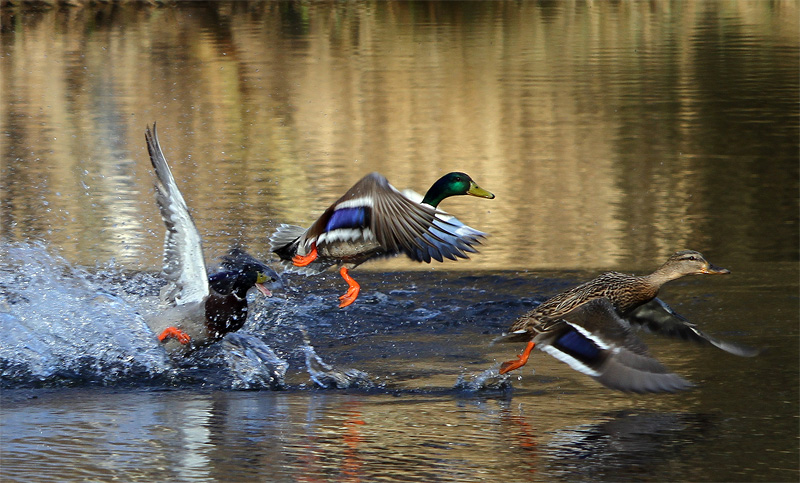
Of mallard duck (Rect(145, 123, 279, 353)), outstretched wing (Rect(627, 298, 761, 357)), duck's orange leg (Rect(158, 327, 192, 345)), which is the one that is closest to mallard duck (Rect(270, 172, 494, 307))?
mallard duck (Rect(145, 123, 279, 353))

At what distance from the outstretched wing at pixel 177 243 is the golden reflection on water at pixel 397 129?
2.24m

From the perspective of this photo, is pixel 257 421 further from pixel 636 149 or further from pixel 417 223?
pixel 636 149

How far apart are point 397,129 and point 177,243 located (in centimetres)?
944

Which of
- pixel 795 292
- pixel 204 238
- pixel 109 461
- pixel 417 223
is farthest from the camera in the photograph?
pixel 204 238

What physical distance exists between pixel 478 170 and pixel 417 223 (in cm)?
691

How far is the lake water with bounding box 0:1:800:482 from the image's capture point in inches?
213

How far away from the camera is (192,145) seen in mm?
15086

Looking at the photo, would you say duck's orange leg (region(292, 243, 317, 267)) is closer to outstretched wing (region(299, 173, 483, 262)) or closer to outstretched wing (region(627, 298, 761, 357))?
outstretched wing (region(299, 173, 483, 262))

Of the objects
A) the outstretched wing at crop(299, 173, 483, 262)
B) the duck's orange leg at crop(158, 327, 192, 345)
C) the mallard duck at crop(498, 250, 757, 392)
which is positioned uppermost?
the outstretched wing at crop(299, 173, 483, 262)

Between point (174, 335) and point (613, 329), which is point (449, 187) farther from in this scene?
point (613, 329)

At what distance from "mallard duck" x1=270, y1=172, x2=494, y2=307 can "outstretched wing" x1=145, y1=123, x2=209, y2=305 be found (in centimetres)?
76

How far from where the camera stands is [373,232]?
23.1 feet

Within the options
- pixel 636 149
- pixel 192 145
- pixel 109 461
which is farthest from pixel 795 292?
pixel 192 145

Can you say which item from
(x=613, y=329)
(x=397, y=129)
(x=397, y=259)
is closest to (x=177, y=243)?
(x=613, y=329)
